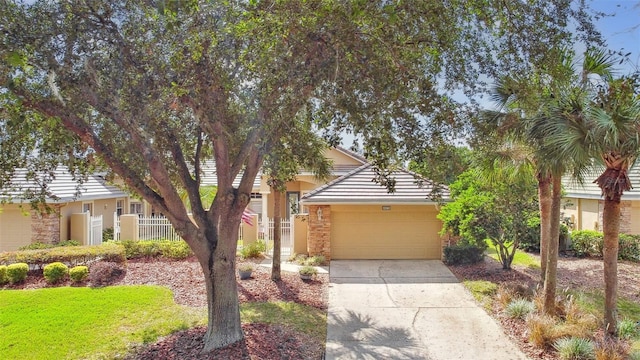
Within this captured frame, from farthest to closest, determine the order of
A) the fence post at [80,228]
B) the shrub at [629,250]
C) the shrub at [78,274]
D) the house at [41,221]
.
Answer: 1. the fence post at [80,228]
2. the shrub at [629,250]
3. the house at [41,221]
4. the shrub at [78,274]

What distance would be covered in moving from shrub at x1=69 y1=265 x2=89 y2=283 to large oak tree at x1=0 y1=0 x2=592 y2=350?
16.3 ft

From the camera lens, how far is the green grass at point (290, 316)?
27.9 feet

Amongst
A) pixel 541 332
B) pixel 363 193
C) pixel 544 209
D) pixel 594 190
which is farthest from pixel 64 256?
pixel 594 190

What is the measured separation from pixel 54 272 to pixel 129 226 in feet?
19.7

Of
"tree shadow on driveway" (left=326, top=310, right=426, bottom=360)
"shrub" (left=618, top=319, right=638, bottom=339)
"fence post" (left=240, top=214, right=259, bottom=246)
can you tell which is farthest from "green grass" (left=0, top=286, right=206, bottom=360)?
"shrub" (left=618, top=319, right=638, bottom=339)

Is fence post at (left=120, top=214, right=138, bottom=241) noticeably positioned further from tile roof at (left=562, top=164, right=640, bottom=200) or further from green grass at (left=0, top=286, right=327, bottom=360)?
tile roof at (left=562, top=164, right=640, bottom=200)

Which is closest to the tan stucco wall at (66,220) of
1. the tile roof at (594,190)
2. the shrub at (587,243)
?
the tile roof at (594,190)

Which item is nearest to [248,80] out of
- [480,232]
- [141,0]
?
[141,0]

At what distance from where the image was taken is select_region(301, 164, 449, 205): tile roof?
1509 centimetres

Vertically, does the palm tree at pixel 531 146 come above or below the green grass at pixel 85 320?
above

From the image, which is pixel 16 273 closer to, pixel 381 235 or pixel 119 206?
pixel 381 235

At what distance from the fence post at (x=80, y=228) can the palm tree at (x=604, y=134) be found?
17.3 meters

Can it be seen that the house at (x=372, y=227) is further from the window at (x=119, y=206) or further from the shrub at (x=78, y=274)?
the window at (x=119, y=206)

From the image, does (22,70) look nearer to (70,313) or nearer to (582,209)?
(70,313)
